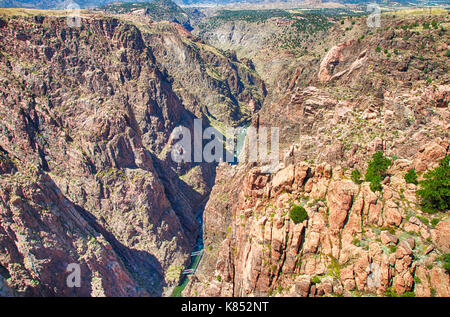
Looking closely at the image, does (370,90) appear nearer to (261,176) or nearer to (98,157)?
(261,176)

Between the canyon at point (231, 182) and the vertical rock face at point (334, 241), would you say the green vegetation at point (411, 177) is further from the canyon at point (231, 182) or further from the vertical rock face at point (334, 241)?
the vertical rock face at point (334, 241)

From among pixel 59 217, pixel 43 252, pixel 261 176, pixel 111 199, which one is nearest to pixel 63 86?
pixel 111 199

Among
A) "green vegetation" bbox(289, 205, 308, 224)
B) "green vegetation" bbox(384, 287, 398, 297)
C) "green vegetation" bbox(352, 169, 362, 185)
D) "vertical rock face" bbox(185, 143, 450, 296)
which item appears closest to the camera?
"green vegetation" bbox(384, 287, 398, 297)

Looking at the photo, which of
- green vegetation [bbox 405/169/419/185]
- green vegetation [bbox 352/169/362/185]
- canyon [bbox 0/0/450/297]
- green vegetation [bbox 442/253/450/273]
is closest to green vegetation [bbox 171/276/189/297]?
canyon [bbox 0/0/450/297]

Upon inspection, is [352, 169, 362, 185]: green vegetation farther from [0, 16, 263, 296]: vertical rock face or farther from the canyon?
[0, 16, 263, 296]: vertical rock face

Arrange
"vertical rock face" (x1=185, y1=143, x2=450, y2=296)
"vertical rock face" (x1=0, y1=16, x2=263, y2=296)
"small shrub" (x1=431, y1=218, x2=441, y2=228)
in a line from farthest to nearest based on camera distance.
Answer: "vertical rock face" (x1=0, y1=16, x2=263, y2=296), "small shrub" (x1=431, y1=218, x2=441, y2=228), "vertical rock face" (x1=185, y1=143, x2=450, y2=296)

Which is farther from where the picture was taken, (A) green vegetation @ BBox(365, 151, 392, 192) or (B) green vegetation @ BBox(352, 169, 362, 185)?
(B) green vegetation @ BBox(352, 169, 362, 185)

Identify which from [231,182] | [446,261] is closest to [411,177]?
[446,261]
